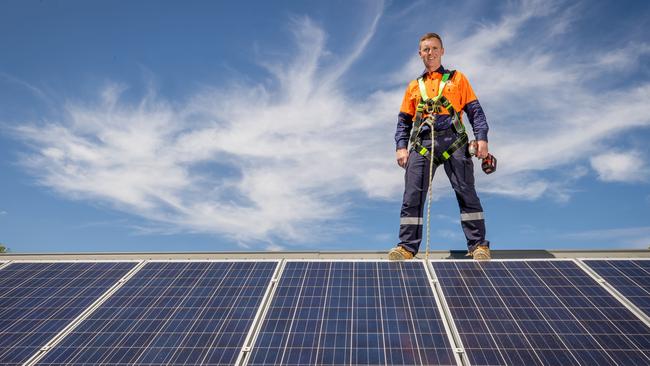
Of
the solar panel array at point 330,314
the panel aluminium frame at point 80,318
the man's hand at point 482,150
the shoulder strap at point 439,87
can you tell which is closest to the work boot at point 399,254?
the solar panel array at point 330,314

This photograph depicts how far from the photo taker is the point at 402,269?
6.91 metres

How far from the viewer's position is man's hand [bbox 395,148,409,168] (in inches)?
323

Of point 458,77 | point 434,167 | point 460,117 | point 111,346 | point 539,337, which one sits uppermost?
point 458,77

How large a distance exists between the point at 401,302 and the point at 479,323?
1.03 m

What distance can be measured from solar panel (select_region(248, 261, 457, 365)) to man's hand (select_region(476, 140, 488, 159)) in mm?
2262

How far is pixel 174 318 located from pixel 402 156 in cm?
487

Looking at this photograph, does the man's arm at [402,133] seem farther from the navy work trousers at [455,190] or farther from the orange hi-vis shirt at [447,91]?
the navy work trousers at [455,190]

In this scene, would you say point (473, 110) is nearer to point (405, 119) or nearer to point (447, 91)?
point (447, 91)

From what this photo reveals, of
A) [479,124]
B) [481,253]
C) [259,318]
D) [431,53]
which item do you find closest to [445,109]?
[479,124]

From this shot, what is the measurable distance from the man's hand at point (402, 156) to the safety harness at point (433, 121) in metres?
0.20

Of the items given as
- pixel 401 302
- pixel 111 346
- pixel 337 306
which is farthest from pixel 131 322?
pixel 401 302

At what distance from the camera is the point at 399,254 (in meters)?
7.37

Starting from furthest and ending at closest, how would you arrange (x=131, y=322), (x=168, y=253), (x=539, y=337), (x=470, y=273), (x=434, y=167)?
(x=168, y=253)
(x=434, y=167)
(x=470, y=273)
(x=131, y=322)
(x=539, y=337)

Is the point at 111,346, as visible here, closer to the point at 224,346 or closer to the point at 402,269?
the point at 224,346
